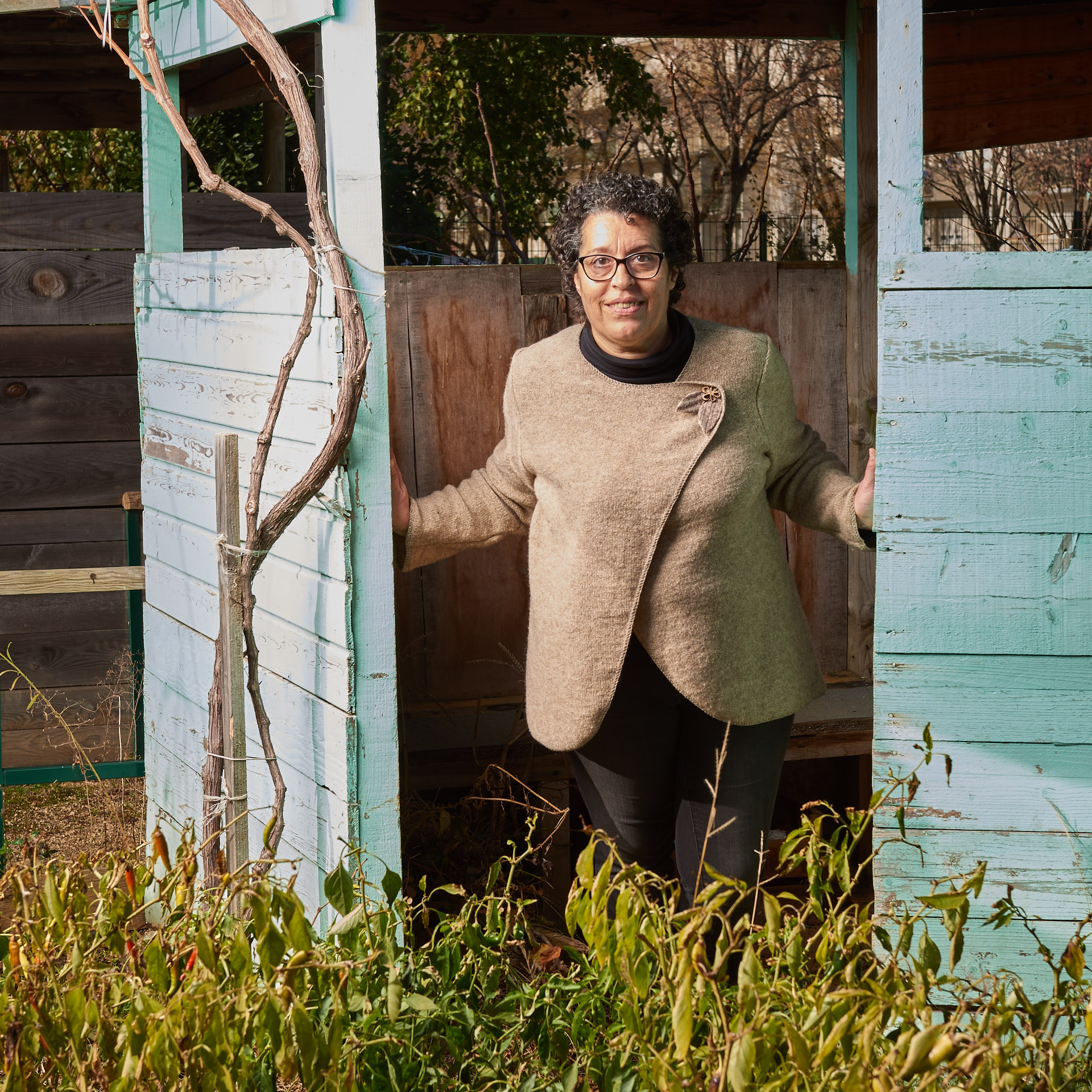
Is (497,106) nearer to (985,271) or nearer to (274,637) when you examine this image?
(274,637)

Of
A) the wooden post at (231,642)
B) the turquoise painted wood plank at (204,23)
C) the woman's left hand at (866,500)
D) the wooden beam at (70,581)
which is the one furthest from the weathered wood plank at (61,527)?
the woman's left hand at (866,500)

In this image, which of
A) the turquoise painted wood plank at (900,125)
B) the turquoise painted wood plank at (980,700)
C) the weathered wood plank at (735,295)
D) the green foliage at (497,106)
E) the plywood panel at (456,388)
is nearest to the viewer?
the turquoise painted wood plank at (900,125)

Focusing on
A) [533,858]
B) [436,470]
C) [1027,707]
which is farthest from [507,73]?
[1027,707]

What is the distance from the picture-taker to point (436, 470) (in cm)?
397

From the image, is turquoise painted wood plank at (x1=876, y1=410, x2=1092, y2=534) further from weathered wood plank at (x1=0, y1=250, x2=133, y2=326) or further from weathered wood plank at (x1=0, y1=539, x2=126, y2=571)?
weathered wood plank at (x1=0, y1=539, x2=126, y2=571)

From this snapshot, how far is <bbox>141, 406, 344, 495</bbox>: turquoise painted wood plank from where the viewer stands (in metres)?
2.64

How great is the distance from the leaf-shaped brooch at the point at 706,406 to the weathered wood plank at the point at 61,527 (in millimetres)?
3033

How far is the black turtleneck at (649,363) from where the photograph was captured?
2623 millimetres

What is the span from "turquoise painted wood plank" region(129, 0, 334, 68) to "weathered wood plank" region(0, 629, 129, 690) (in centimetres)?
238

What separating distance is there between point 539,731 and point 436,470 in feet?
4.59

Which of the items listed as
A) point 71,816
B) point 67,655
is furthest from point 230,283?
point 71,816

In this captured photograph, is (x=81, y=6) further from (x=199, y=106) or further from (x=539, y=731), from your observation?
(x=199, y=106)

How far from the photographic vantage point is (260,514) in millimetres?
2904

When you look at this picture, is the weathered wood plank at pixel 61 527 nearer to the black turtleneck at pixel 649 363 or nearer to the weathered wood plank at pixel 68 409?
the weathered wood plank at pixel 68 409
